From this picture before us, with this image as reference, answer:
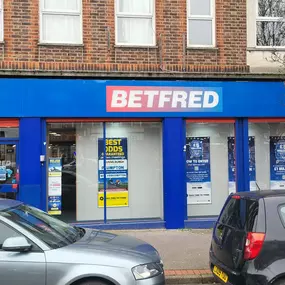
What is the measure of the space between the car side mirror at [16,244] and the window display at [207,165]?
6322mm

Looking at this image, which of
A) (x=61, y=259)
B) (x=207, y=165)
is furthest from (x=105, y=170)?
(x=61, y=259)

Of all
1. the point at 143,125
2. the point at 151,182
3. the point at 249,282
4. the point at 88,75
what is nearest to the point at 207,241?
the point at 151,182

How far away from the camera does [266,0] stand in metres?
10.3

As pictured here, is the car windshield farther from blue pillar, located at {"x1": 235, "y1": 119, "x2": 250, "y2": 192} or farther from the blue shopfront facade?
blue pillar, located at {"x1": 235, "y1": 119, "x2": 250, "y2": 192}

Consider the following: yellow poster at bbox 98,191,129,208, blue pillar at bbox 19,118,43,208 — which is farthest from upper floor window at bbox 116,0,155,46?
yellow poster at bbox 98,191,129,208

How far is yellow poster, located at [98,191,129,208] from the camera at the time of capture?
973 centimetres

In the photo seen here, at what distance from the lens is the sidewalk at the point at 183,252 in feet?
20.0

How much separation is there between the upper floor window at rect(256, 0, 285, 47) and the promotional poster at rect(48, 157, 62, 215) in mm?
5942

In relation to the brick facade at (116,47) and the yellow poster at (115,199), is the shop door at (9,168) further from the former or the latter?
the yellow poster at (115,199)

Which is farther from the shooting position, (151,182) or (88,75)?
(151,182)

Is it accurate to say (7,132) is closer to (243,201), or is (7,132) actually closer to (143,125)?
(143,125)

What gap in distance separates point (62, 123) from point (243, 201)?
18.4 ft

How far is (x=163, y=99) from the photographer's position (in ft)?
30.8

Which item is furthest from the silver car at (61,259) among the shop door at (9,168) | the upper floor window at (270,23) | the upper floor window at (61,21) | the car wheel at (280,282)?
the upper floor window at (270,23)
